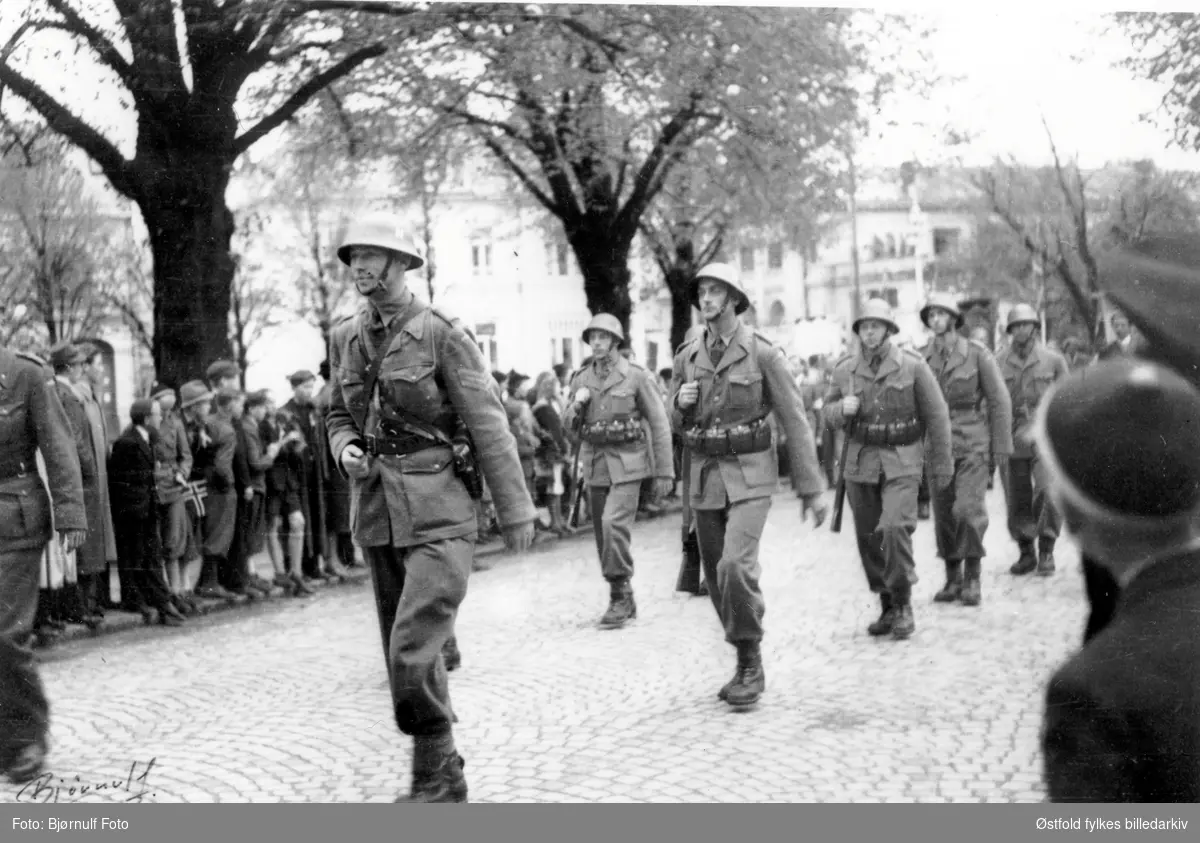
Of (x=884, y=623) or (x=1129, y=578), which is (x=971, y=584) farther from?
(x=1129, y=578)

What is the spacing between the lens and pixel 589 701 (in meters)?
6.38

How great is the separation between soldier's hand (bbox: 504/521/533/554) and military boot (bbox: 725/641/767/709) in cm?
161

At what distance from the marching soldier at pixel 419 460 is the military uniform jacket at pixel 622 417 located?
3408 mm

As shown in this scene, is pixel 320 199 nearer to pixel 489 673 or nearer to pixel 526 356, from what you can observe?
pixel 526 356

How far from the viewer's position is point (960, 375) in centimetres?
888

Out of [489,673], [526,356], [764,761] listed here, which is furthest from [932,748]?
[526,356]

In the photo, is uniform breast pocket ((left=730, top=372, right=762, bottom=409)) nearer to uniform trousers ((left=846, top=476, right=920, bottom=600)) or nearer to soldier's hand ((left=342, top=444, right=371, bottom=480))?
uniform trousers ((left=846, top=476, right=920, bottom=600))

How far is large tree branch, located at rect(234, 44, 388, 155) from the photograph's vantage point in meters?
6.51

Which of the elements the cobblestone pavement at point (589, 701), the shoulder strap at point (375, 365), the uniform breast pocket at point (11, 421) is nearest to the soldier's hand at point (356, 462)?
the shoulder strap at point (375, 365)

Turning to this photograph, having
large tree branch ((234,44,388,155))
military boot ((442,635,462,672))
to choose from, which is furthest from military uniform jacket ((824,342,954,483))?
large tree branch ((234,44,388,155))

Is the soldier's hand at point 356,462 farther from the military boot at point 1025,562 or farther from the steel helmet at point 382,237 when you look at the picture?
the military boot at point 1025,562

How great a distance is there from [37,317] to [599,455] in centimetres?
352

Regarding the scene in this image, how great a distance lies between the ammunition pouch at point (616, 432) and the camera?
28.7ft

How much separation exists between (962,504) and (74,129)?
232 inches
